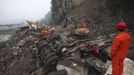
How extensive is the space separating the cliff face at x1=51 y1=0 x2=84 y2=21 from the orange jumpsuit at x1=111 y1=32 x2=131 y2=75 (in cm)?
1789

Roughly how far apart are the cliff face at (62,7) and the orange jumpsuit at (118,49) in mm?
17891

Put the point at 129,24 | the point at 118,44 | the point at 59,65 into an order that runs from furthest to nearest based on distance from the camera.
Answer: the point at 129,24 < the point at 59,65 < the point at 118,44

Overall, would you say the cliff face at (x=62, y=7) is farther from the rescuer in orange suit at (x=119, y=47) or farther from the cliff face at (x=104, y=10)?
the rescuer in orange suit at (x=119, y=47)

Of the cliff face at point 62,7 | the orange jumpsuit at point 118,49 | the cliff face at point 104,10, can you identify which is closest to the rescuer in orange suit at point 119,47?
the orange jumpsuit at point 118,49

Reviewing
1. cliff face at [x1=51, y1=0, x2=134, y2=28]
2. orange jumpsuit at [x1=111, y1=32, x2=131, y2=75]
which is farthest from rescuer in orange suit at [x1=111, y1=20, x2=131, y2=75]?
cliff face at [x1=51, y1=0, x2=134, y2=28]

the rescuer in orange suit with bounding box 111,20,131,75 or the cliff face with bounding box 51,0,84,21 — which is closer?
the rescuer in orange suit with bounding box 111,20,131,75

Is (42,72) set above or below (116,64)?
below

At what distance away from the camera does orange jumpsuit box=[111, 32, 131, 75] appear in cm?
993

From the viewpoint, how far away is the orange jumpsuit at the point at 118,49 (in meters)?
9.93

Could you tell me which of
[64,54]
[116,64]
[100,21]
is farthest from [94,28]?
[116,64]

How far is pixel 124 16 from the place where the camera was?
2289 cm

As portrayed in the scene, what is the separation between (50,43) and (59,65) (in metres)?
4.04

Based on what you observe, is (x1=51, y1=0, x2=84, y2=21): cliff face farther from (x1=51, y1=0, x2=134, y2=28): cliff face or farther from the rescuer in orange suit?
the rescuer in orange suit

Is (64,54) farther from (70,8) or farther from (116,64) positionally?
(70,8)
